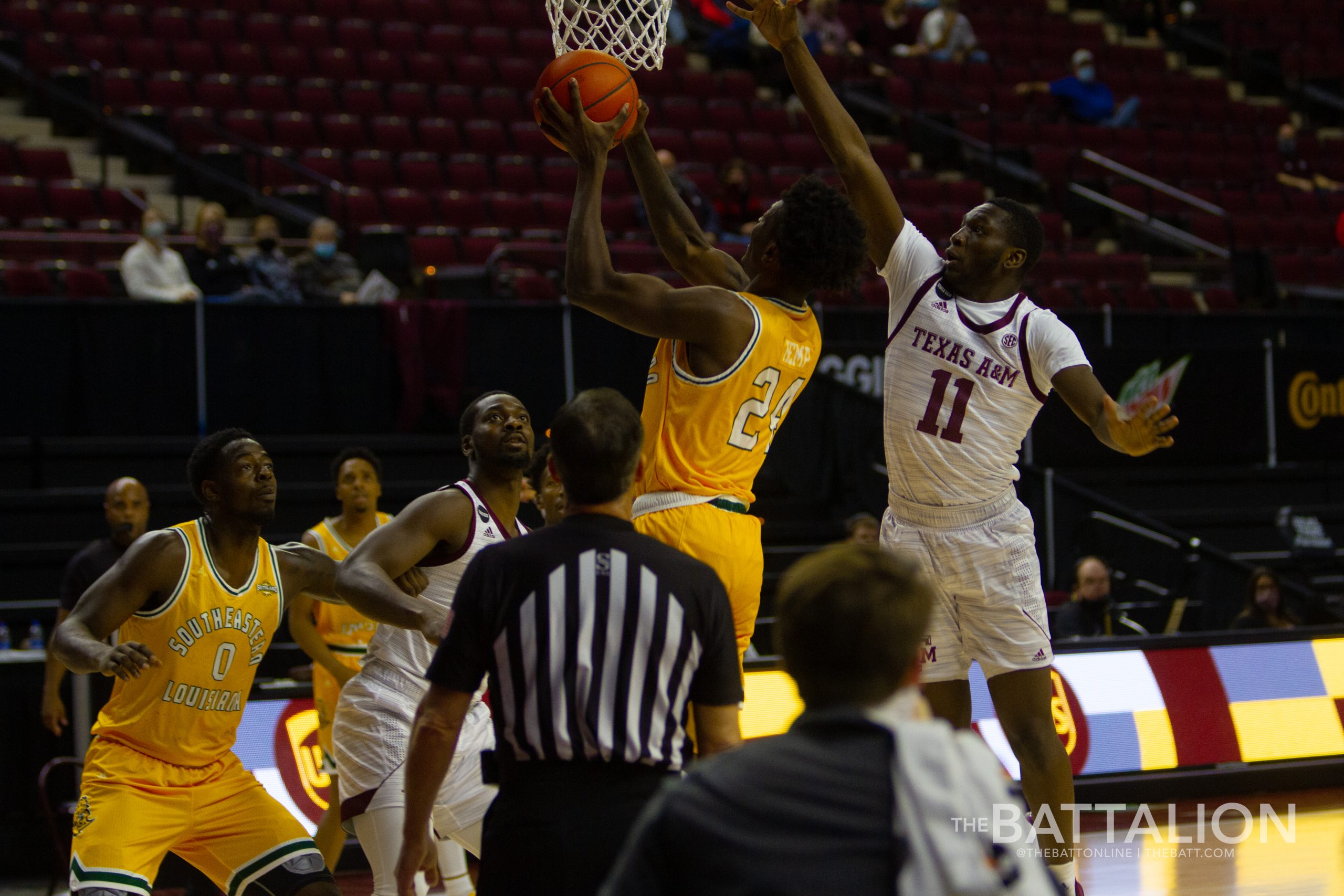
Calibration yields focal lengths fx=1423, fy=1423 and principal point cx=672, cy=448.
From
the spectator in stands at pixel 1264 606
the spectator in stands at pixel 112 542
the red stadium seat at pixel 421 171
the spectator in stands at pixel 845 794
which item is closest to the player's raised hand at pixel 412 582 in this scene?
the spectator in stands at pixel 845 794

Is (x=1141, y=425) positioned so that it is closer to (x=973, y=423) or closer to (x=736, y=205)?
(x=973, y=423)

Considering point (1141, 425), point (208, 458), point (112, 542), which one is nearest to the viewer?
point (1141, 425)

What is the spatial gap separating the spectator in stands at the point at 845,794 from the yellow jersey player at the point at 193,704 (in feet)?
6.63

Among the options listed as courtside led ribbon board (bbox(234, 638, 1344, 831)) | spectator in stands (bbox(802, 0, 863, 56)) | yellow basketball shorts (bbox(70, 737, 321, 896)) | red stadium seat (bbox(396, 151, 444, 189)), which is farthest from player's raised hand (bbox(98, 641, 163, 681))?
spectator in stands (bbox(802, 0, 863, 56))

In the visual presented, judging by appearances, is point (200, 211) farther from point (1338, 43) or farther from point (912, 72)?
point (1338, 43)

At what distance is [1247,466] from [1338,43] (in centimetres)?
1187

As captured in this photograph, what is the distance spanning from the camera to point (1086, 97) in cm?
1725

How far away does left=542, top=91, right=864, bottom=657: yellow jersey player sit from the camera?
3.61 meters

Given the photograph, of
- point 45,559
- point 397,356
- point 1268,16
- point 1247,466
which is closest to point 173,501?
point 45,559

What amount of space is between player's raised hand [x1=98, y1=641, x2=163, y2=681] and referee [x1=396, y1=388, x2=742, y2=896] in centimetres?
126

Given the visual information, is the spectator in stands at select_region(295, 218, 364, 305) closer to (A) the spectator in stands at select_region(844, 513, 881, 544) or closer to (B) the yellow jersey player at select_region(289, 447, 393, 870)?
(B) the yellow jersey player at select_region(289, 447, 393, 870)

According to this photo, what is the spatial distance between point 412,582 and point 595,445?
1472 millimetres

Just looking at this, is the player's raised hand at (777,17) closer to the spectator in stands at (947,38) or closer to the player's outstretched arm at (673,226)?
the player's outstretched arm at (673,226)

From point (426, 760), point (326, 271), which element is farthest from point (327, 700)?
point (326, 271)
